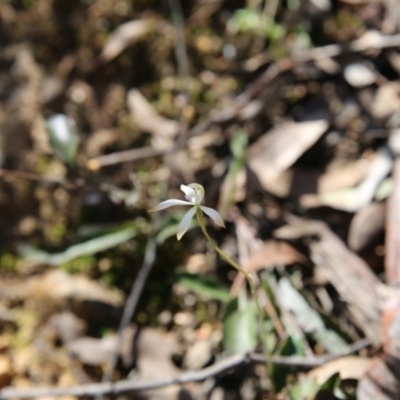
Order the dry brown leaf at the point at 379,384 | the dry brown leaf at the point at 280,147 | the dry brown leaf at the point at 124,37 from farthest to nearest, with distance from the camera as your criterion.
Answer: the dry brown leaf at the point at 124,37, the dry brown leaf at the point at 280,147, the dry brown leaf at the point at 379,384

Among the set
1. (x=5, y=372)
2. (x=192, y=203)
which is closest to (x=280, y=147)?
(x=192, y=203)

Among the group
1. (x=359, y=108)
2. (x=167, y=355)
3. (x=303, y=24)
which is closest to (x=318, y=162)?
(x=359, y=108)

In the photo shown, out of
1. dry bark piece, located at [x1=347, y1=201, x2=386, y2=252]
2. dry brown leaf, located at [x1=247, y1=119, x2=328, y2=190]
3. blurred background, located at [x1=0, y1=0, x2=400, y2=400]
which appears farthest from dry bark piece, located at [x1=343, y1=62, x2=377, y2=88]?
dry bark piece, located at [x1=347, y1=201, x2=386, y2=252]

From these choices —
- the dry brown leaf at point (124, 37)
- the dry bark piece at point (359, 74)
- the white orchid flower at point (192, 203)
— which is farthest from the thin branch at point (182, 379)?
the dry brown leaf at point (124, 37)

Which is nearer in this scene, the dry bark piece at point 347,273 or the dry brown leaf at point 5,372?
the dry bark piece at point 347,273

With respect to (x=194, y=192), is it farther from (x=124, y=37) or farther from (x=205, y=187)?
(x=124, y=37)

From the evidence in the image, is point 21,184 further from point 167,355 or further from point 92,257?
point 167,355

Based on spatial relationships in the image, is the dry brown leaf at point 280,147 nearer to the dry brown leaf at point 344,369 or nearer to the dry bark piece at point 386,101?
the dry bark piece at point 386,101
